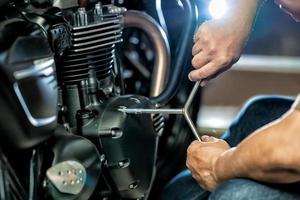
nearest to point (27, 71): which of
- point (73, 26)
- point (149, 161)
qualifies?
point (73, 26)

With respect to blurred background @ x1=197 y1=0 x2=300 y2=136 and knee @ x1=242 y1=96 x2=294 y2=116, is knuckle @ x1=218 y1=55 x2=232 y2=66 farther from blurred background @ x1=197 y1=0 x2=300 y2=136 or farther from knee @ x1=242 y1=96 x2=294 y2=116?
blurred background @ x1=197 y1=0 x2=300 y2=136

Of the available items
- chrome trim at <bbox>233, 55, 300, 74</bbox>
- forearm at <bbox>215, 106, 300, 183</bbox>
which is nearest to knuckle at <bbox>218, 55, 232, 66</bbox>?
forearm at <bbox>215, 106, 300, 183</bbox>

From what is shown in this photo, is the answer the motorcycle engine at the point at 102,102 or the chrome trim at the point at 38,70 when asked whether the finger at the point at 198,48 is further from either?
the chrome trim at the point at 38,70

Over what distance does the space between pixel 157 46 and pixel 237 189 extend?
588mm

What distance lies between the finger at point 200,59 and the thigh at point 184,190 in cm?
24

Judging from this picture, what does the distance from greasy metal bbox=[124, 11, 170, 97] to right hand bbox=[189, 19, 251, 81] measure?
0.71ft

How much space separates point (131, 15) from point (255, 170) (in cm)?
56

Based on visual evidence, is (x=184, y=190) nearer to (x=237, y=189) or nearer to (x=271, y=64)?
(x=237, y=189)

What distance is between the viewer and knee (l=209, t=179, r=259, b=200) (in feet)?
2.88

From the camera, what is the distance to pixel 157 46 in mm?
1396

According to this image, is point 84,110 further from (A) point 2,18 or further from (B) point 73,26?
(A) point 2,18

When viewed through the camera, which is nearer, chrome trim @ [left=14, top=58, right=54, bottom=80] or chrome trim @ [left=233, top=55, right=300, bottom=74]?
chrome trim @ [left=14, top=58, right=54, bottom=80]

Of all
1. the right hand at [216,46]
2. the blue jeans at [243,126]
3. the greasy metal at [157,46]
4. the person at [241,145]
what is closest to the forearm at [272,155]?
the person at [241,145]

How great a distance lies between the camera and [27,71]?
0.87 m
